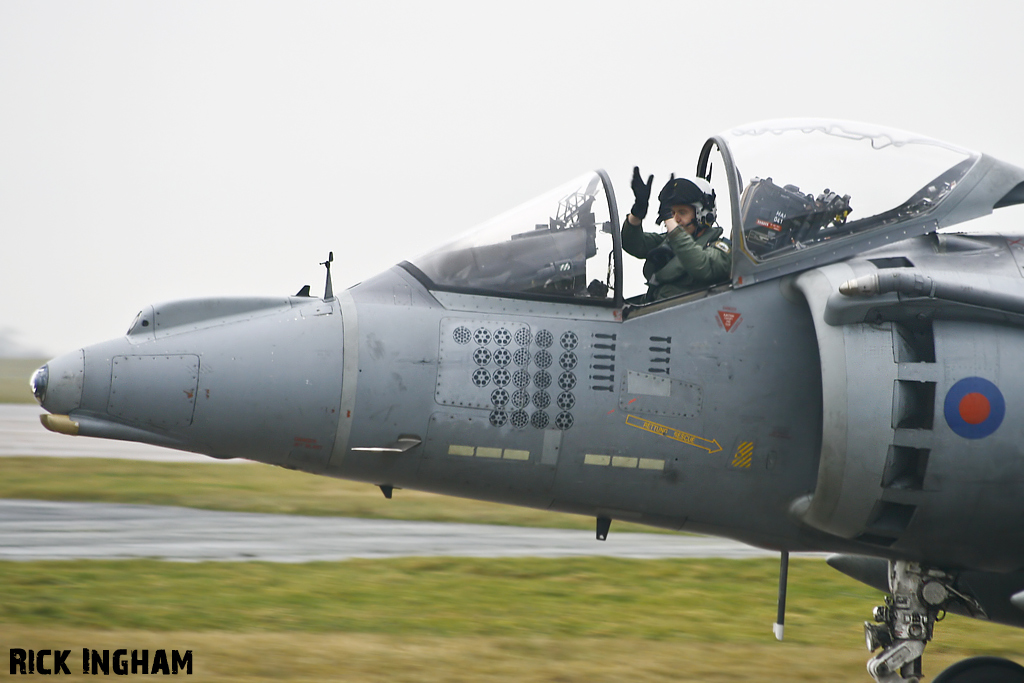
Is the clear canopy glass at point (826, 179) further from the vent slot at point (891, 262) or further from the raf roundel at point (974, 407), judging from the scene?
the raf roundel at point (974, 407)

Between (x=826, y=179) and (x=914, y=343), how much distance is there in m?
0.92

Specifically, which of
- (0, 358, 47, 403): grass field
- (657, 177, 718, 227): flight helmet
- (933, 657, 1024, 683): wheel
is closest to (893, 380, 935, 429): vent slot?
(657, 177, 718, 227): flight helmet

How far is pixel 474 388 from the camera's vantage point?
4.50 metres

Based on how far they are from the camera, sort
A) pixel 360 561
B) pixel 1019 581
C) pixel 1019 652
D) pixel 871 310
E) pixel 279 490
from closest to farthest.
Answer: pixel 871 310 < pixel 1019 581 < pixel 1019 652 < pixel 360 561 < pixel 279 490

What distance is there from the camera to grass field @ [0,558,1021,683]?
6.46 metres

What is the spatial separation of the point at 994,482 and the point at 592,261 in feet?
6.44

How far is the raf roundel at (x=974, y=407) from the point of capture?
171 inches

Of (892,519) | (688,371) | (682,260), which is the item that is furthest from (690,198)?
(892,519)

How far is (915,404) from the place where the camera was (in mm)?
4344

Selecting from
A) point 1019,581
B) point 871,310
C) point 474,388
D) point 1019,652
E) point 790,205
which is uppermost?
point 790,205

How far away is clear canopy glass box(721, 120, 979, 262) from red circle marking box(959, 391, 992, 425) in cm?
91

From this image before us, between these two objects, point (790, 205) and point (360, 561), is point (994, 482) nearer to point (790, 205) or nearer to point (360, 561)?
point (790, 205)

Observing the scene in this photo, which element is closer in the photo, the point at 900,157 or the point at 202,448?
the point at 202,448

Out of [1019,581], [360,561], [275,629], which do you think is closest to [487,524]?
[360,561]
